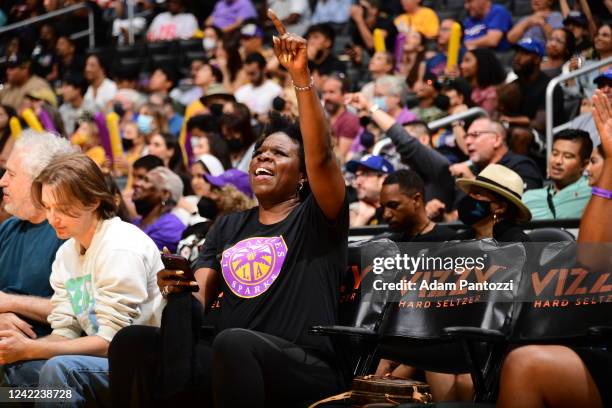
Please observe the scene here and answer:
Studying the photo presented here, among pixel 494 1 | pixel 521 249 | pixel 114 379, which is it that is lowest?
pixel 114 379

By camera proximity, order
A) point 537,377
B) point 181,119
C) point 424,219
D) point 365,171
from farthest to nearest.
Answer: point 181,119, point 365,171, point 424,219, point 537,377

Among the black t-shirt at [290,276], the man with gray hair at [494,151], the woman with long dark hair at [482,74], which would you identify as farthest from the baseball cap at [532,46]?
the black t-shirt at [290,276]

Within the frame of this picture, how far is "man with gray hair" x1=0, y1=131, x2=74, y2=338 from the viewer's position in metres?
4.96

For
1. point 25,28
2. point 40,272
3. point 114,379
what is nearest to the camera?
point 114,379

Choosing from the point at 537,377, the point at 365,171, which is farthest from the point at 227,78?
the point at 537,377

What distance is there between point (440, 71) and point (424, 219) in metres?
4.11

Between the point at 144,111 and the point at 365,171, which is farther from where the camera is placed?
the point at 144,111

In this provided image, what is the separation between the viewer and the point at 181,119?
10.9m

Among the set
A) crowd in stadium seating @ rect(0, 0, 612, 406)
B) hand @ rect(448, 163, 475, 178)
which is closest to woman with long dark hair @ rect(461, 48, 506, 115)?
crowd in stadium seating @ rect(0, 0, 612, 406)

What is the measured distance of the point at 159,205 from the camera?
22.9ft

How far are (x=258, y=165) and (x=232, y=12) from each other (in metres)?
8.71

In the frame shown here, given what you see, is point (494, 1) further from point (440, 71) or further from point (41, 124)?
point (41, 124)

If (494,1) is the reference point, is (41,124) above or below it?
below

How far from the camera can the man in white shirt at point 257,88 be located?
A: 33.5 feet
